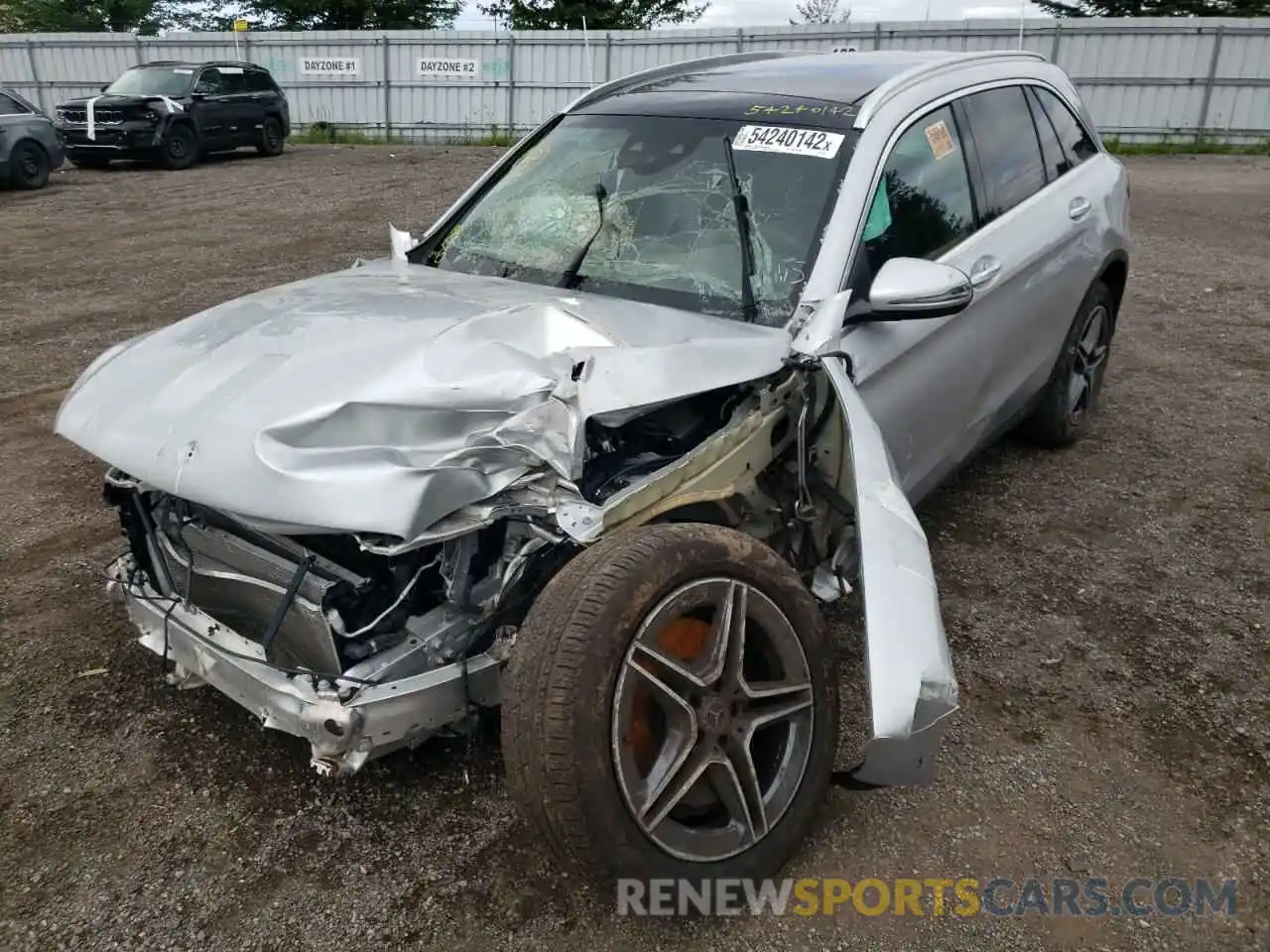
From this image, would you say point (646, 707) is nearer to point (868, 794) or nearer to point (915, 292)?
point (868, 794)

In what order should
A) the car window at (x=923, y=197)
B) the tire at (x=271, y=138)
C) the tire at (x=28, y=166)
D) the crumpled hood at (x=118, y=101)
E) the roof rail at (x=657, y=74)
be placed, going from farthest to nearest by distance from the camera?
the tire at (x=271, y=138), the crumpled hood at (x=118, y=101), the tire at (x=28, y=166), the roof rail at (x=657, y=74), the car window at (x=923, y=197)

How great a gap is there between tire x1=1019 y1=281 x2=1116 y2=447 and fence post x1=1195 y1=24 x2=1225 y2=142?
649 inches

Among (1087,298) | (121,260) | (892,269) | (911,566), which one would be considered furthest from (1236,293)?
(121,260)

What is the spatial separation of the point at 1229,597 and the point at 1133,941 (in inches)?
75.1

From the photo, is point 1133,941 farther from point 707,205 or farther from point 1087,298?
point 1087,298

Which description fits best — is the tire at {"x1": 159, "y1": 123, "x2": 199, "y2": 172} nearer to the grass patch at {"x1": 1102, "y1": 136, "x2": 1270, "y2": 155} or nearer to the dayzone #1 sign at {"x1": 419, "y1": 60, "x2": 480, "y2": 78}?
the dayzone #1 sign at {"x1": 419, "y1": 60, "x2": 480, "y2": 78}

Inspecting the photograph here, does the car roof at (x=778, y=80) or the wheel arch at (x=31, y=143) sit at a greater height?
the car roof at (x=778, y=80)

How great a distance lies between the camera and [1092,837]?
8.60ft

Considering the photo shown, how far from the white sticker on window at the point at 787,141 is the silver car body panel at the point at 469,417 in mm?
103

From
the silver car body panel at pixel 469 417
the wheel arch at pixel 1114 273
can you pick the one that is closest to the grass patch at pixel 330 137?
the wheel arch at pixel 1114 273

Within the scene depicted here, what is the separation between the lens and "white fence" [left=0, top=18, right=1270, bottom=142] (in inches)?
716

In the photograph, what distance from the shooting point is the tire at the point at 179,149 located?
627 inches

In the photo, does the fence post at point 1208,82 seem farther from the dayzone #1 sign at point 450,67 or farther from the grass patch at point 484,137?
the dayzone #1 sign at point 450,67

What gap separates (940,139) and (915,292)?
3.47 ft
